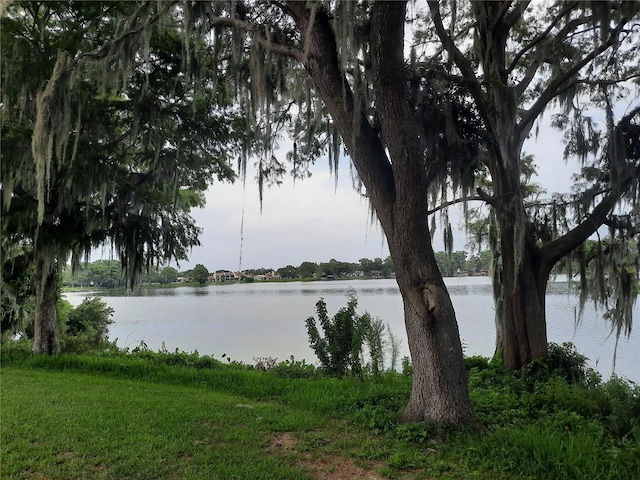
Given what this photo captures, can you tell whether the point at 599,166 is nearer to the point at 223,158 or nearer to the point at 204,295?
the point at 223,158

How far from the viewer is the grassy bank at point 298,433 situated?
314cm

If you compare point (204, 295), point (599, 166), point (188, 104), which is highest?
point (188, 104)

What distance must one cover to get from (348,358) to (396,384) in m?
1.08

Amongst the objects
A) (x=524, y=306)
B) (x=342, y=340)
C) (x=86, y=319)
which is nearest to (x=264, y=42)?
(x=342, y=340)

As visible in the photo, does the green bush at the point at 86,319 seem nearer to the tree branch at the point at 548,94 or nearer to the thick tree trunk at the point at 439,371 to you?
the thick tree trunk at the point at 439,371

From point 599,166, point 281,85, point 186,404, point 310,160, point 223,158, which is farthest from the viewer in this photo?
point 223,158

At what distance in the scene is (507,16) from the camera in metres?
6.61

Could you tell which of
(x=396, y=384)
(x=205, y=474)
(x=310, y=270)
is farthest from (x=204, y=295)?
(x=205, y=474)

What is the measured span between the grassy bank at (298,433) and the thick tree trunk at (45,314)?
7.51 feet

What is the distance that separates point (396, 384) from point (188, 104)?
570 cm

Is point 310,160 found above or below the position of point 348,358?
above

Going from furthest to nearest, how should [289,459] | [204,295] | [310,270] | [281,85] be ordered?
[204,295]
[310,270]
[281,85]
[289,459]

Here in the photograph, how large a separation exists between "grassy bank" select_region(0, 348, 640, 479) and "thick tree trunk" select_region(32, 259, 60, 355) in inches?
90.2

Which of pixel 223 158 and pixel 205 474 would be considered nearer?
pixel 205 474
